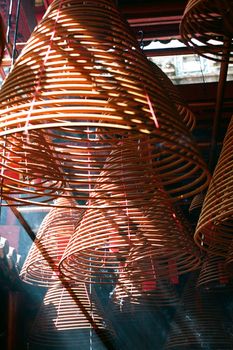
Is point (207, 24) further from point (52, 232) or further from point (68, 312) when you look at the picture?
point (68, 312)

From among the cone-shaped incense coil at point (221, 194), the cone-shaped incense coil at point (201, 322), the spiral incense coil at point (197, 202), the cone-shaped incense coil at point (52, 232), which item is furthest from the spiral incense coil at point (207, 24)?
the cone-shaped incense coil at point (201, 322)

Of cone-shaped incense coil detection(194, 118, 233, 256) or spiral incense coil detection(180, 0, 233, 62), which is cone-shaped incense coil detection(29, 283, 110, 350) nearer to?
cone-shaped incense coil detection(194, 118, 233, 256)

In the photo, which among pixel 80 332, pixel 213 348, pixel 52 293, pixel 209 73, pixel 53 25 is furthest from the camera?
pixel 209 73

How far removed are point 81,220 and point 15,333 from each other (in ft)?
8.01

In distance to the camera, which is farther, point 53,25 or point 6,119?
point 53,25

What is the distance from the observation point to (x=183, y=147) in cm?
101

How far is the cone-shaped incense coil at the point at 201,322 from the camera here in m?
3.80

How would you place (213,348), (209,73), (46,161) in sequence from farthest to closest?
(209,73) → (213,348) → (46,161)

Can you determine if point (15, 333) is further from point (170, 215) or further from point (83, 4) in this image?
point (83, 4)

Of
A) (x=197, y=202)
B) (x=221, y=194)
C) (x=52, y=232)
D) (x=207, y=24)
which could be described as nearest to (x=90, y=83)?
(x=221, y=194)

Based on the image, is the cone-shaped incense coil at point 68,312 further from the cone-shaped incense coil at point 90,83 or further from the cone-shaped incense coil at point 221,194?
the cone-shaped incense coil at point 90,83

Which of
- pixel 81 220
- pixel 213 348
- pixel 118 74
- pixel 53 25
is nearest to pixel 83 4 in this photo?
pixel 53 25

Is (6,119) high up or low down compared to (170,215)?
up

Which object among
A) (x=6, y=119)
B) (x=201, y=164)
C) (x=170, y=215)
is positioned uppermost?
(x=6, y=119)
